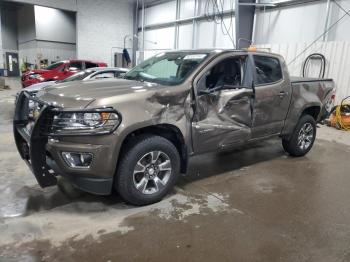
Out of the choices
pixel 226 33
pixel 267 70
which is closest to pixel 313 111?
pixel 267 70

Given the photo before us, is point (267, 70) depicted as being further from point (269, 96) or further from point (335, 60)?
point (335, 60)

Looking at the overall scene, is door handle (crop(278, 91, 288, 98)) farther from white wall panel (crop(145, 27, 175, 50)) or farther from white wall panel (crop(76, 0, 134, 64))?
A: white wall panel (crop(76, 0, 134, 64))

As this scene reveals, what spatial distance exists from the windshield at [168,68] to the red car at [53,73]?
28.1ft

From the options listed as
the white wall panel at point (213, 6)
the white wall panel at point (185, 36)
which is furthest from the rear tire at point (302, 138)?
the white wall panel at point (185, 36)

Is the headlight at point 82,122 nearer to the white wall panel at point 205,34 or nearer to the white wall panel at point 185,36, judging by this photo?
the white wall panel at point 205,34

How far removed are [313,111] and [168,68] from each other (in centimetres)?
290

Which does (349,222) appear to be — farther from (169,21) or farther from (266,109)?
(169,21)

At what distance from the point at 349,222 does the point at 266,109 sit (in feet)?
5.70

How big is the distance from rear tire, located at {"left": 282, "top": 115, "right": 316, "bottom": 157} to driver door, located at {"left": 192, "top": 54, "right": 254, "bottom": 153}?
132 cm

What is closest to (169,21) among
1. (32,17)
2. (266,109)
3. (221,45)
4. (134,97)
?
(221,45)

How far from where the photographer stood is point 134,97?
299 centimetres

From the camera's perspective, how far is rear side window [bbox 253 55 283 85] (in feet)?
13.8

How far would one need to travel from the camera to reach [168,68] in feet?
12.7

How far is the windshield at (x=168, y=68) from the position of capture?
358 cm
